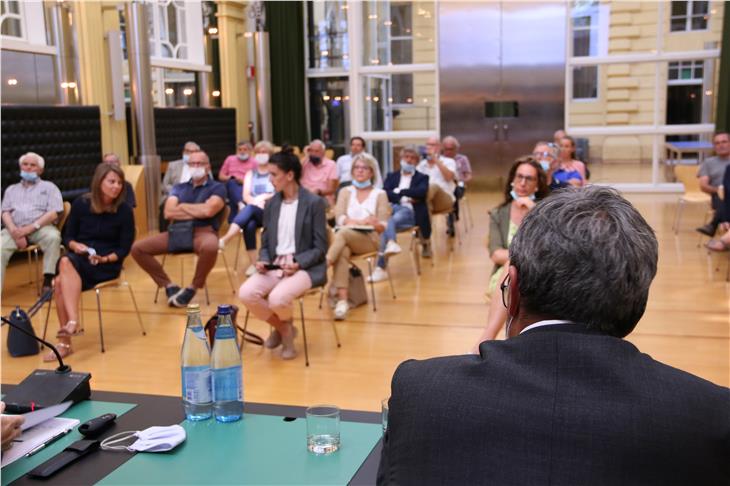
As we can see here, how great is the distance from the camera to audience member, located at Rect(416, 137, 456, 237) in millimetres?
8312

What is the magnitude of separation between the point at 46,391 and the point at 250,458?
0.75 meters

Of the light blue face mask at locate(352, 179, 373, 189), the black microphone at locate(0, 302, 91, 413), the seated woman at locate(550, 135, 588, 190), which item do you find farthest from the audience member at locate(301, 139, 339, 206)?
the black microphone at locate(0, 302, 91, 413)

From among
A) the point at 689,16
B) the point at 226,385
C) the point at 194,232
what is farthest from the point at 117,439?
the point at 689,16

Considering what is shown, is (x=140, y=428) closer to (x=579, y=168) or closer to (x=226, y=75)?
(x=579, y=168)

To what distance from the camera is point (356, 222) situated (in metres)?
6.28

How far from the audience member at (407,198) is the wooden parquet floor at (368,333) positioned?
358mm

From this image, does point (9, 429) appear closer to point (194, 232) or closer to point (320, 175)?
point (194, 232)

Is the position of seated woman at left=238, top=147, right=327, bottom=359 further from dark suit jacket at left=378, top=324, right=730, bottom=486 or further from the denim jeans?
dark suit jacket at left=378, top=324, right=730, bottom=486

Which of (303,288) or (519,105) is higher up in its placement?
(519,105)

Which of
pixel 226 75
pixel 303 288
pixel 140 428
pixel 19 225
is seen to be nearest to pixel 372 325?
pixel 303 288

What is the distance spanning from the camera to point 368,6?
1409cm

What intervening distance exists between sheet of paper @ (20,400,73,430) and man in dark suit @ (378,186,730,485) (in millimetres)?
1180

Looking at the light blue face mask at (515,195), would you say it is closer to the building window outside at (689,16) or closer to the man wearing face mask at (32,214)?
the man wearing face mask at (32,214)

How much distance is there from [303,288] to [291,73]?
9.74 meters
